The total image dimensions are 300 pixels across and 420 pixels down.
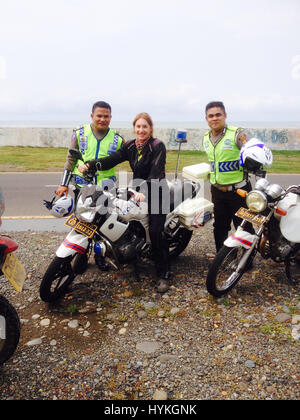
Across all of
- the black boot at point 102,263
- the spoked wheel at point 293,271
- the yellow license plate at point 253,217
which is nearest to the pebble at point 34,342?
the black boot at point 102,263

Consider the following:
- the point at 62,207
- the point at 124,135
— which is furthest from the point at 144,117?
the point at 124,135

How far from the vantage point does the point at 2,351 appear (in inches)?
98.7

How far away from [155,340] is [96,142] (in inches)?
83.9

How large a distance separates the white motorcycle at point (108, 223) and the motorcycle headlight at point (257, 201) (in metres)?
0.74

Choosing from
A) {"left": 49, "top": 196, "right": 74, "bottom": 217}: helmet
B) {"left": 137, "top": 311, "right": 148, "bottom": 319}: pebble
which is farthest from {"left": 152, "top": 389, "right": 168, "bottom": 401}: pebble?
{"left": 49, "top": 196, "right": 74, "bottom": 217}: helmet

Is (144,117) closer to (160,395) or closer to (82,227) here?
(82,227)

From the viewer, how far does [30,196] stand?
766 cm

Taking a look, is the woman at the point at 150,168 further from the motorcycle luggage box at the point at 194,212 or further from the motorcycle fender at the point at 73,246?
the motorcycle fender at the point at 73,246

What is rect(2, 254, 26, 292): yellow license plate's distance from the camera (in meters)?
2.47

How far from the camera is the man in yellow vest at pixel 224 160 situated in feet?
11.9
